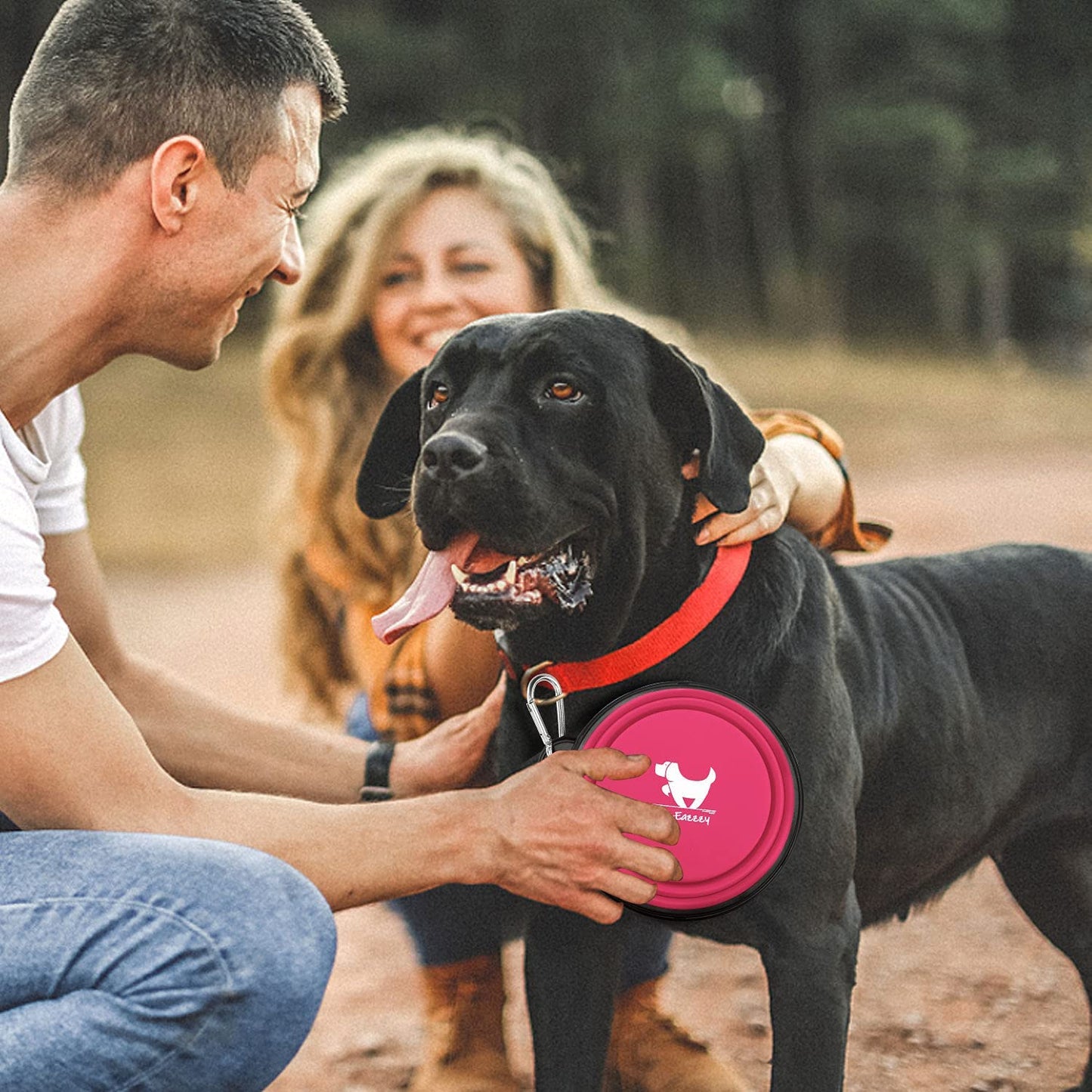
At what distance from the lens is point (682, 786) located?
1.84m

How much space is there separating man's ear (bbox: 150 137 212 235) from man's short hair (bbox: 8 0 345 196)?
0.03 meters

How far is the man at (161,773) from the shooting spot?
176 cm

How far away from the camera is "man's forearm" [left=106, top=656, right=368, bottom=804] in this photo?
250cm

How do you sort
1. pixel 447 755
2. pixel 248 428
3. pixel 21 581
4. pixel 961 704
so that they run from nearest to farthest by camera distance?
pixel 21 581 < pixel 961 704 < pixel 447 755 < pixel 248 428

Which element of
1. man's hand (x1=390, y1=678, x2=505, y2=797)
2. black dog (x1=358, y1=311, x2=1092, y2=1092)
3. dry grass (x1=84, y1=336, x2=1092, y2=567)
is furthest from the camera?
dry grass (x1=84, y1=336, x2=1092, y2=567)

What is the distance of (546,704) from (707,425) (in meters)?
0.49

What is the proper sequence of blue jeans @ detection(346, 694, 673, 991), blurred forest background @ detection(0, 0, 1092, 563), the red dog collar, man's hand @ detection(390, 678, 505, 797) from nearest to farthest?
the red dog collar, man's hand @ detection(390, 678, 505, 797), blue jeans @ detection(346, 694, 673, 991), blurred forest background @ detection(0, 0, 1092, 563)

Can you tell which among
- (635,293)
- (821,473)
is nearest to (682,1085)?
(821,473)

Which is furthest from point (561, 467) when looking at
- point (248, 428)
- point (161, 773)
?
point (248, 428)

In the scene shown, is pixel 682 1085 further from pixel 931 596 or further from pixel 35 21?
pixel 35 21

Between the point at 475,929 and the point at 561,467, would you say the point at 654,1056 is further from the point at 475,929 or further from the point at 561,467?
the point at 561,467

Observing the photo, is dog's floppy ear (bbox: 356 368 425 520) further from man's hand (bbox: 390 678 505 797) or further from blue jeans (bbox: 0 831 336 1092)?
→ blue jeans (bbox: 0 831 336 1092)

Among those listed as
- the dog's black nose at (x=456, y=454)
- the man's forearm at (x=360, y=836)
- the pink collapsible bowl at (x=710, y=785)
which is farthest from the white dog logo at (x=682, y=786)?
the dog's black nose at (x=456, y=454)

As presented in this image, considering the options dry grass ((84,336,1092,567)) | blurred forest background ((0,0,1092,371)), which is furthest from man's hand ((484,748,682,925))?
blurred forest background ((0,0,1092,371))
